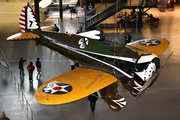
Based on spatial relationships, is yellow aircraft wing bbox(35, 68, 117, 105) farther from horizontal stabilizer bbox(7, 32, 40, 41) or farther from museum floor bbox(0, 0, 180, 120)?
horizontal stabilizer bbox(7, 32, 40, 41)

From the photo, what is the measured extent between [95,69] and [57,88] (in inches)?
79.9

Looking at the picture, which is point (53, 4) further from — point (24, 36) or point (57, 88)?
point (57, 88)

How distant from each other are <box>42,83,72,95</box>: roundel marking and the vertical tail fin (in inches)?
165

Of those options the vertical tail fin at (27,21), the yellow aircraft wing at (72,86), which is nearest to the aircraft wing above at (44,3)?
the vertical tail fin at (27,21)

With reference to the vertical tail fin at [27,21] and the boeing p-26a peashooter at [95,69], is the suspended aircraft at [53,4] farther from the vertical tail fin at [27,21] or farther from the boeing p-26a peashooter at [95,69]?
the boeing p-26a peashooter at [95,69]

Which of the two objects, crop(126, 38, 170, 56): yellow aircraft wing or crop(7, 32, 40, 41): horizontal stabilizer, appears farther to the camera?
crop(126, 38, 170, 56): yellow aircraft wing

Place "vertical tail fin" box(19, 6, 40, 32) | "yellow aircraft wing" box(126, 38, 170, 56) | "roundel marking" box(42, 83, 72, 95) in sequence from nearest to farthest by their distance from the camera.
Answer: "roundel marking" box(42, 83, 72, 95), "yellow aircraft wing" box(126, 38, 170, 56), "vertical tail fin" box(19, 6, 40, 32)

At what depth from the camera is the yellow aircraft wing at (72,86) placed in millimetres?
7250

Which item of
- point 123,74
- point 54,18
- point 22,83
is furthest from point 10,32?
point 123,74

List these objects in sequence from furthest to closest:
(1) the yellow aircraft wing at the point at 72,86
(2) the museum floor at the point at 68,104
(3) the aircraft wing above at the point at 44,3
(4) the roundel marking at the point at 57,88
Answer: (3) the aircraft wing above at the point at 44,3 → (2) the museum floor at the point at 68,104 → (4) the roundel marking at the point at 57,88 → (1) the yellow aircraft wing at the point at 72,86

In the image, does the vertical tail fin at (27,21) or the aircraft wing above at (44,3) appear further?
the aircraft wing above at (44,3)

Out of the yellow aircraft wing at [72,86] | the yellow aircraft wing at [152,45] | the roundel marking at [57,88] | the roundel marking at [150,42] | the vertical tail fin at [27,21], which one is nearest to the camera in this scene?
the yellow aircraft wing at [72,86]

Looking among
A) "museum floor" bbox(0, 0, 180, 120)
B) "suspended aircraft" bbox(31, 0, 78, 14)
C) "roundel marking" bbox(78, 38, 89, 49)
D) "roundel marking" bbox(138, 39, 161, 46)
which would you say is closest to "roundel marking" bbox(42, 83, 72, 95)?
"museum floor" bbox(0, 0, 180, 120)

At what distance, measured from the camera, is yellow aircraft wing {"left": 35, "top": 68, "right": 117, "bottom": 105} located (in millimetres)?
7250
